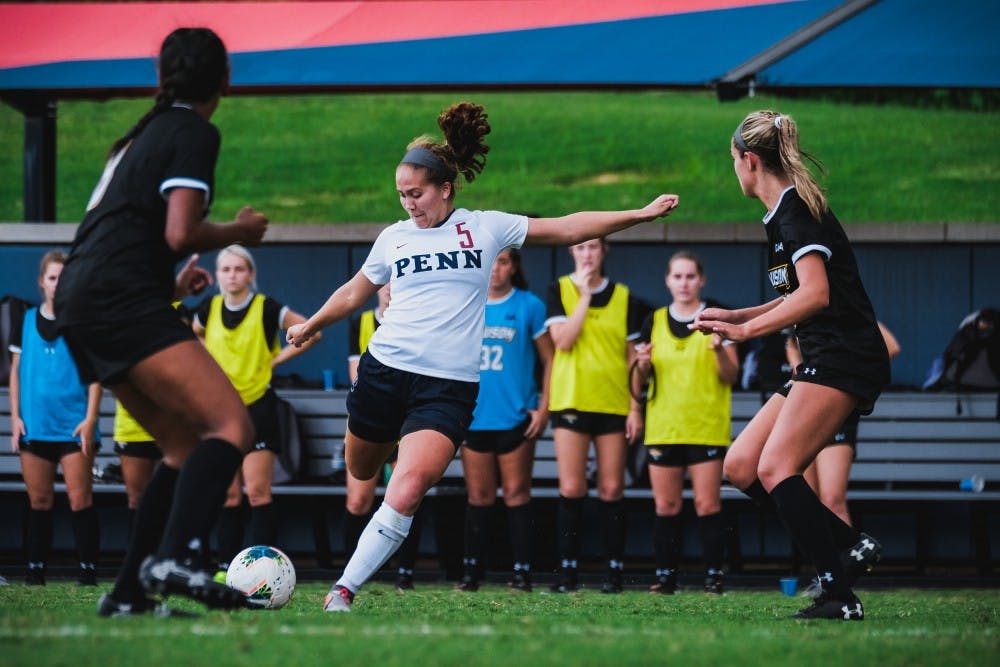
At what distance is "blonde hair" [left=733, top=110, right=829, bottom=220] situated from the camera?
606cm

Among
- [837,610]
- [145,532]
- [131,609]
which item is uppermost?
[145,532]

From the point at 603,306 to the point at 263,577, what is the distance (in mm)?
3932

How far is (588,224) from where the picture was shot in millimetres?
6316

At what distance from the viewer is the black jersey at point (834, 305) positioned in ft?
19.4

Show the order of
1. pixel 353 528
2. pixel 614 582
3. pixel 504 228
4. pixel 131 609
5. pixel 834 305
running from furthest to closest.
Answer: pixel 614 582 → pixel 353 528 → pixel 504 228 → pixel 834 305 → pixel 131 609

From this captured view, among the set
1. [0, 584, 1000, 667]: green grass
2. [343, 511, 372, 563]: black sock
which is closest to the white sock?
[0, 584, 1000, 667]: green grass

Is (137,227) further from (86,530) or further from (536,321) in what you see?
(86,530)

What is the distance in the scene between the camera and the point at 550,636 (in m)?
4.88

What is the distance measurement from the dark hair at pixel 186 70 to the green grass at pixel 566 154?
14.9 metres

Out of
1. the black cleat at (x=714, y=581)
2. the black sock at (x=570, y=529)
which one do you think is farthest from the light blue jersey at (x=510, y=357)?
the black cleat at (x=714, y=581)

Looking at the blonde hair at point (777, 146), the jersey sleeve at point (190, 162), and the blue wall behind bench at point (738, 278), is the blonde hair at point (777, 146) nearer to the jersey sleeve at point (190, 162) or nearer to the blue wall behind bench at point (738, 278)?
the jersey sleeve at point (190, 162)

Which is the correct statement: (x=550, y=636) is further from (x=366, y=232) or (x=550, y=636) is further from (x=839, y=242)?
(x=366, y=232)

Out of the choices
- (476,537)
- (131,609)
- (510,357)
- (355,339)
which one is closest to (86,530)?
(355,339)

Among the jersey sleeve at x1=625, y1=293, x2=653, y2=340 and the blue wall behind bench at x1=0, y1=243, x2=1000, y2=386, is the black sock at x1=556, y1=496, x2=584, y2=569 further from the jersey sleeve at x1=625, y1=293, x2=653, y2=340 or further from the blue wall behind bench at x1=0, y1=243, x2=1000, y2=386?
the blue wall behind bench at x1=0, y1=243, x2=1000, y2=386
